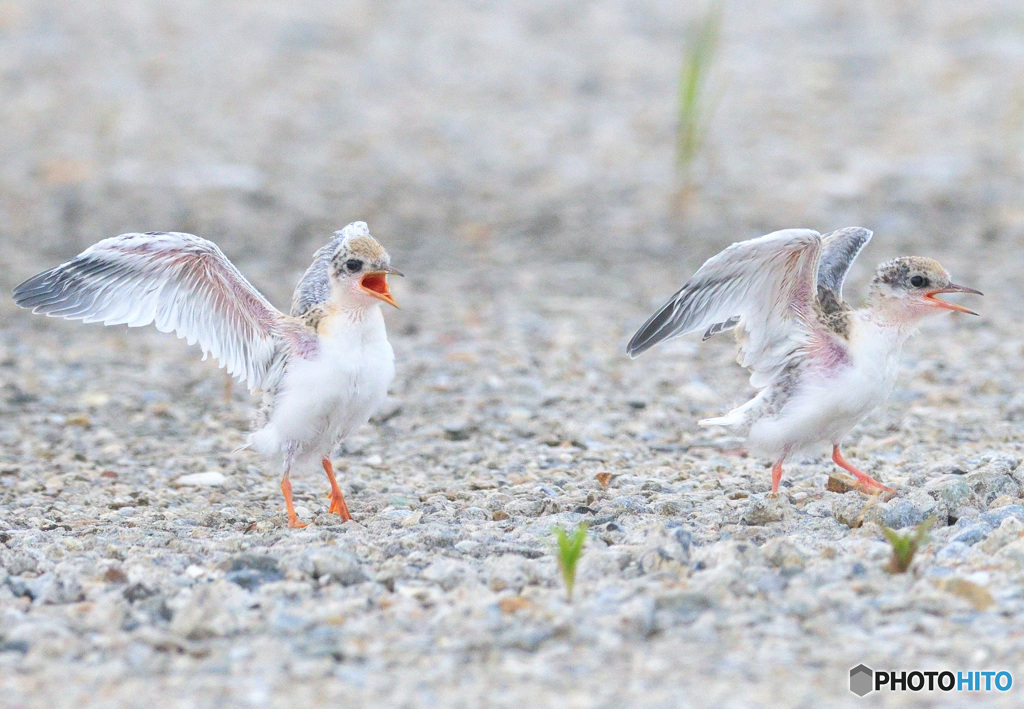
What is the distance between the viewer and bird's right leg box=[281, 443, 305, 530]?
18.6ft

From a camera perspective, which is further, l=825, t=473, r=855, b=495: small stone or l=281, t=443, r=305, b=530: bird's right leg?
l=825, t=473, r=855, b=495: small stone

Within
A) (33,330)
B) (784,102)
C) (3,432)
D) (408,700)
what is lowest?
(408,700)

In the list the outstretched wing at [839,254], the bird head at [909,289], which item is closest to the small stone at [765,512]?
the bird head at [909,289]

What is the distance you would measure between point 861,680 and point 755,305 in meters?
2.38

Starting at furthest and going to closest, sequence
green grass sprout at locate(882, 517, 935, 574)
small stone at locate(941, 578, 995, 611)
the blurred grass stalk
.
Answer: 1. the blurred grass stalk
2. green grass sprout at locate(882, 517, 935, 574)
3. small stone at locate(941, 578, 995, 611)

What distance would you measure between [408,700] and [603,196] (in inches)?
323

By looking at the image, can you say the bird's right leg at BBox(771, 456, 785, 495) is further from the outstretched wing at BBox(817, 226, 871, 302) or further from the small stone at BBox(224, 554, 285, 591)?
the small stone at BBox(224, 554, 285, 591)

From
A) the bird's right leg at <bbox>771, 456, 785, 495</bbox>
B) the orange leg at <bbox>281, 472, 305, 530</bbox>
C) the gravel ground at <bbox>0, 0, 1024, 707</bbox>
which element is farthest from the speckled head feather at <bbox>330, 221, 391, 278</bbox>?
the bird's right leg at <bbox>771, 456, 785, 495</bbox>

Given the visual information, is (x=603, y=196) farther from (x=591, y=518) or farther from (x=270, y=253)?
(x=591, y=518)

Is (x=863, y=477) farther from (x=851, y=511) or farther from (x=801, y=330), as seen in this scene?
(x=801, y=330)

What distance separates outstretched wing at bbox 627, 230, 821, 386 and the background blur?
428 centimetres

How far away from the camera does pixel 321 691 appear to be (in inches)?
154

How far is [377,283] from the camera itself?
19.5 ft

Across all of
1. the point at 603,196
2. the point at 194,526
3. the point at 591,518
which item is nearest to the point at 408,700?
the point at 591,518
